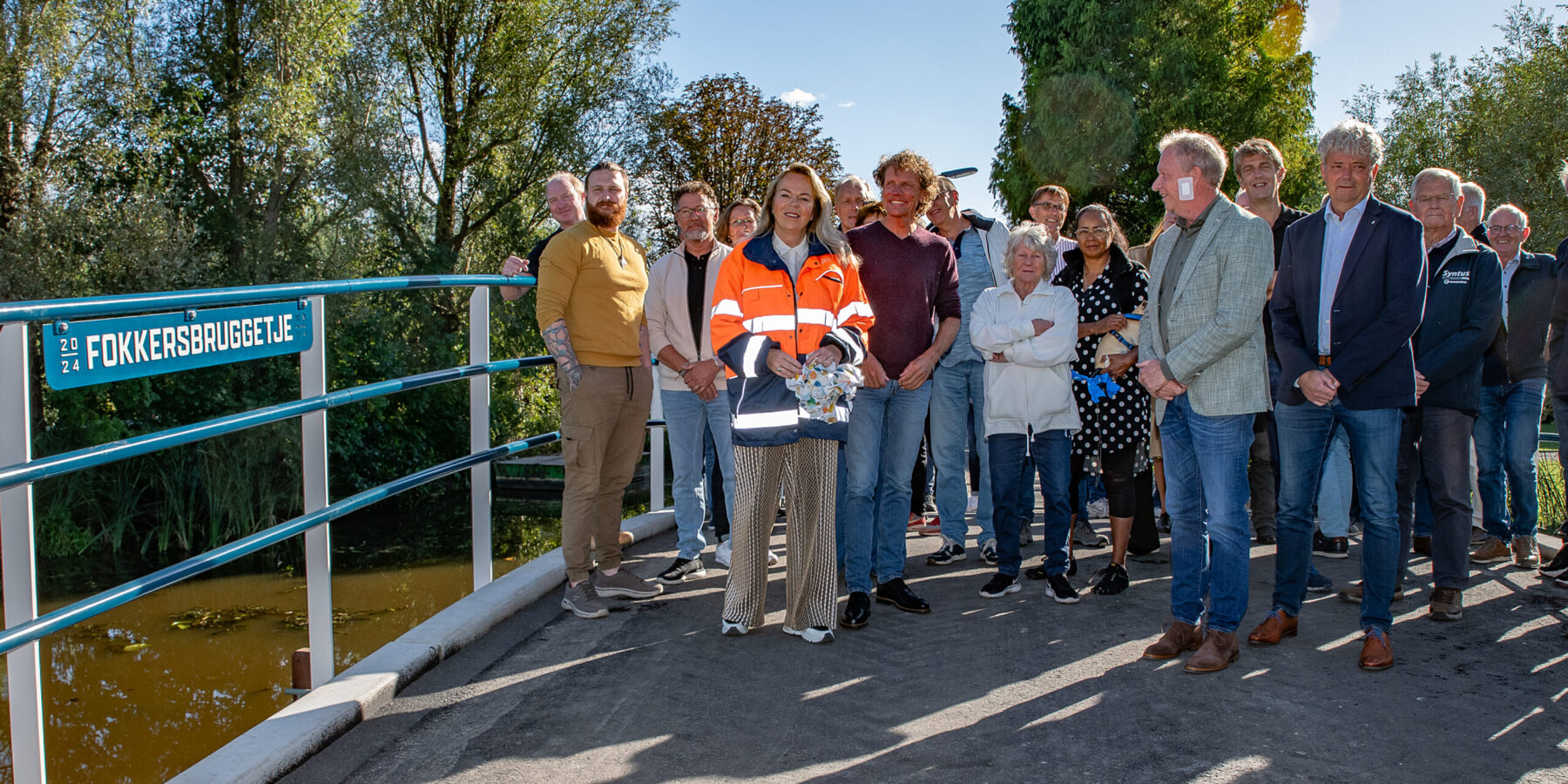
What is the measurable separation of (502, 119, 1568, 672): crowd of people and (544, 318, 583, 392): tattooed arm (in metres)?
0.01

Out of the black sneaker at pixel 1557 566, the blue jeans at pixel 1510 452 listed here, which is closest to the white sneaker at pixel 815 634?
the black sneaker at pixel 1557 566

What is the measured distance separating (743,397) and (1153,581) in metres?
2.41

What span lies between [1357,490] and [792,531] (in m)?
2.27

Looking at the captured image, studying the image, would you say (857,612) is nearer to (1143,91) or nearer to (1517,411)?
(1517,411)

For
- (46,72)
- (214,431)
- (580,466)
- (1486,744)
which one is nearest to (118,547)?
(46,72)

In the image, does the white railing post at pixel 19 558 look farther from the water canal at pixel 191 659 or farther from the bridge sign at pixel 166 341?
the water canal at pixel 191 659

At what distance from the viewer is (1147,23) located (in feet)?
118

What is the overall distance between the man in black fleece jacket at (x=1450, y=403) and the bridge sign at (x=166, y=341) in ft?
14.7

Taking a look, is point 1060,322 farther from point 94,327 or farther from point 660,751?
point 94,327

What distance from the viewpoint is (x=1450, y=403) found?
4.94m

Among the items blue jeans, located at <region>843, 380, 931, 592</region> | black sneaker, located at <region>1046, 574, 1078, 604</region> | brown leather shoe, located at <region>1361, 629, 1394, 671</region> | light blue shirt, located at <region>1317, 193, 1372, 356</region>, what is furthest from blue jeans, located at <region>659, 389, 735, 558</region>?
brown leather shoe, located at <region>1361, 629, 1394, 671</region>

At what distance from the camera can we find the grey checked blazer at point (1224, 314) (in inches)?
164

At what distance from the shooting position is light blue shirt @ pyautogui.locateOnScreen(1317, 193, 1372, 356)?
4.38 m

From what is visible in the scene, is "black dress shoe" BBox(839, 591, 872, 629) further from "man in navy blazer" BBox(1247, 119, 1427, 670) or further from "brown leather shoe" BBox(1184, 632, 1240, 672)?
"man in navy blazer" BBox(1247, 119, 1427, 670)
